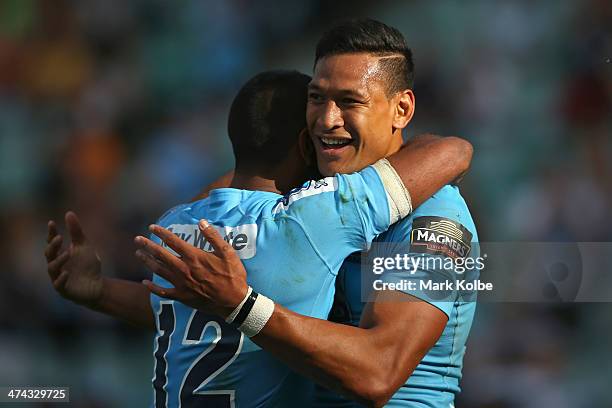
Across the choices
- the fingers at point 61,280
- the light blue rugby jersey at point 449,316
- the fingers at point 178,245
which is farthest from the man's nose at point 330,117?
the fingers at point 61,280

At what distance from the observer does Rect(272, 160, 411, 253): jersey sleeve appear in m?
3.17

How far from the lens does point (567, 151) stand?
7367 millimetres

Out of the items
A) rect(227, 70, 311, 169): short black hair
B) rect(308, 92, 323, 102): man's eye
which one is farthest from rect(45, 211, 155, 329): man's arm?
rect(308, 92, 323, 102): man's eye

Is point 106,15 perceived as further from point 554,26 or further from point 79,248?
point 79,248

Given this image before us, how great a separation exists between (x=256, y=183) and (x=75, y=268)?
97 centimetres

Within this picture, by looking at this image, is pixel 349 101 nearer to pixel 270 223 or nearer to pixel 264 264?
pixel 270 223

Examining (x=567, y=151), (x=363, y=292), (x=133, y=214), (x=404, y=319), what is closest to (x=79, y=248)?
(x=363, y=292)

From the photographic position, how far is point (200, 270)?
2.73 meters

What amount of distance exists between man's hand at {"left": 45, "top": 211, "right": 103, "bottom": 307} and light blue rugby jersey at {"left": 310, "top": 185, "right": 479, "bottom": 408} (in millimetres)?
1180

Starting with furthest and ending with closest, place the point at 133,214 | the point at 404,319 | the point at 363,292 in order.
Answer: the point at 133,214 → the point at 363,292 → the point at 404,319

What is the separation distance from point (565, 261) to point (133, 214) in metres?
3.59

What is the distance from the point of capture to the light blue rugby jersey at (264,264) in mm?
3172

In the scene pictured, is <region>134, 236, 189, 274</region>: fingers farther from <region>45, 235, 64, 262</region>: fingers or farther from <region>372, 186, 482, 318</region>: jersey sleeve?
<region>45, 235, 64, 262</region>: fingers

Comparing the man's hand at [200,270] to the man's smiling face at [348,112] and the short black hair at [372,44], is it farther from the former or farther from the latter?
the short black hair at [372,44]
